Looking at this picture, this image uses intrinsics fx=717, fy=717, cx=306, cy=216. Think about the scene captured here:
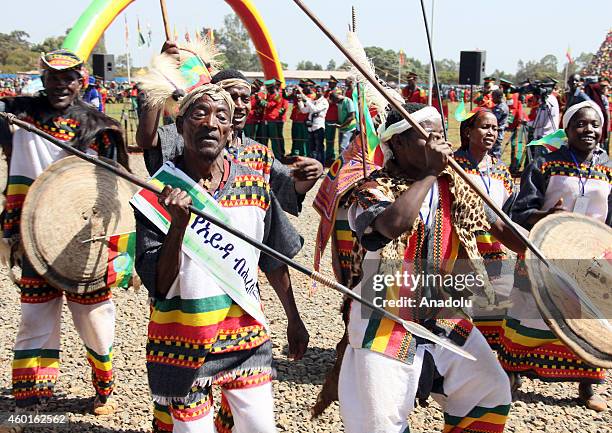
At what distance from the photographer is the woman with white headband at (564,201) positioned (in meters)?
4.59

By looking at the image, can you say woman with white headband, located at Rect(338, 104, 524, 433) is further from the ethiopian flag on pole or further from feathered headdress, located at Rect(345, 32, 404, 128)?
the ethiopian flag on pole

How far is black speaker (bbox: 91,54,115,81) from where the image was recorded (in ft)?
63.4

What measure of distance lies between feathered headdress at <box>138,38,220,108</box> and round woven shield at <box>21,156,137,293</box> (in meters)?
0.74

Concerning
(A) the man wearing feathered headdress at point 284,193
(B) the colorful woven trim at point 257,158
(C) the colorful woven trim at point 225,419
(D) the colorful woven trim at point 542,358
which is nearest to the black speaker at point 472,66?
(D) the colorful woven trim at point 542,358

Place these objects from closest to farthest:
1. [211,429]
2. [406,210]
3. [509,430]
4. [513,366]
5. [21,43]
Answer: [406,210], [211,429], [509,430], [513,366], [21,43]

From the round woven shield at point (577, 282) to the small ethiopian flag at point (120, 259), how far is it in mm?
2325

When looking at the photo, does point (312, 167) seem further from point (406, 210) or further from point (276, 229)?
point (406, 210)

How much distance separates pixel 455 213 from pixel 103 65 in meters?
18.1

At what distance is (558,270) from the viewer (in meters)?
3.40

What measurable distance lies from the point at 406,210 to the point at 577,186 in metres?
2.43

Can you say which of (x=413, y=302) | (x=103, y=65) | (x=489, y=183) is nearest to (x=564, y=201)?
(x=489, y=183)

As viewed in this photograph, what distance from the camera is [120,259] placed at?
14.1ft

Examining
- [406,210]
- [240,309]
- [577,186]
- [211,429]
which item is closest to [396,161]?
[406,210]

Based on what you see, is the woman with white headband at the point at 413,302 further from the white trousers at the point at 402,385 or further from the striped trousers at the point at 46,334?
the striped trousers at the point at 46,334
